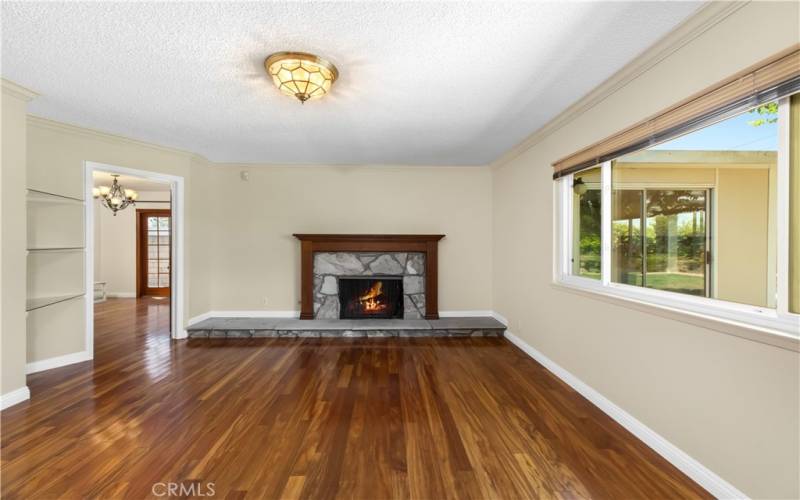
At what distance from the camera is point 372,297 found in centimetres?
488

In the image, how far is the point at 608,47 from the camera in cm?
193

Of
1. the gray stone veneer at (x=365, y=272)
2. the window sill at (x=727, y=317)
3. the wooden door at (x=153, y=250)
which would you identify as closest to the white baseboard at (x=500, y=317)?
the gray stone veneer at (x=365, y=272)

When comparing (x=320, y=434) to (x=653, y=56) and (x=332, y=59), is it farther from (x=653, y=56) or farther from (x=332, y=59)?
(x=653, y=56)

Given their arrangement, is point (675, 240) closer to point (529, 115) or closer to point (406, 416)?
point (529, 115)

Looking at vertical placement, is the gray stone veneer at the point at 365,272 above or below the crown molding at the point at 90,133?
below

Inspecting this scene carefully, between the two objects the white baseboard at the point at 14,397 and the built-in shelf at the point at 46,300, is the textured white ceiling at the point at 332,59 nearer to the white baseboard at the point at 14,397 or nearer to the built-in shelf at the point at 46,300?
the built-in shelf at the point at 46,300

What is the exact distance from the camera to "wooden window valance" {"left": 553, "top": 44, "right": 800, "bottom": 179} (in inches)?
52.7

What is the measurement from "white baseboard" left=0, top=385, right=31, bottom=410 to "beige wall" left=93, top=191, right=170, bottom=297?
5716mm

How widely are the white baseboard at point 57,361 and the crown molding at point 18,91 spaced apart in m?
2.33

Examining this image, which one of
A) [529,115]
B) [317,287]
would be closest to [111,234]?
[317,287]

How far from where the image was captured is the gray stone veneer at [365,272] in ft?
15.7

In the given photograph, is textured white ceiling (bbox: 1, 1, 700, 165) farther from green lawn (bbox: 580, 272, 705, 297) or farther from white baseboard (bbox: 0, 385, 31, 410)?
white baseboard (bbox: 0, 385, 31, 410)

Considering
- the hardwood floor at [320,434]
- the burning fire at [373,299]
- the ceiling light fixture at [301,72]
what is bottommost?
the hardwood floor at [320,434]

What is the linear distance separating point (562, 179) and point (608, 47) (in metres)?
1.34
